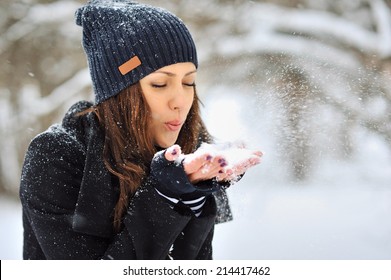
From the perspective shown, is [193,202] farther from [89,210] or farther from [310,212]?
[310,212]

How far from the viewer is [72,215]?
0.88m

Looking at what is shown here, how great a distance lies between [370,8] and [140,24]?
232 centimetres

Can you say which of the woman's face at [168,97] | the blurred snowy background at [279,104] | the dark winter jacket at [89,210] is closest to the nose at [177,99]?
the woman's face at [168,97]

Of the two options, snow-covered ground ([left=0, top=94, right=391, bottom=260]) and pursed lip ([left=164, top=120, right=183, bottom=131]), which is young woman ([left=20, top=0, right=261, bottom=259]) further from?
snow-covered ground ([left=0, top=94, right=391, bottom=260])

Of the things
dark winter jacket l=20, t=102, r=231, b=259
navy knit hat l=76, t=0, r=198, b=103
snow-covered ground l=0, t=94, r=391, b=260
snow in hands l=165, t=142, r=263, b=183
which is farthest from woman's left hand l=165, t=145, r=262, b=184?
snow-covered ground l=0, t=94, r=391, b=260

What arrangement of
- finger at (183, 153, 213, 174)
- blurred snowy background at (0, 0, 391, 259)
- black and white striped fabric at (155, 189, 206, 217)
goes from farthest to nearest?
1. blurred snowy background at (0, 0, 391, 259)
2. black and white striped fabric at (155, 189, 206, 217)
3. finger at (183, 153, 213, 174)

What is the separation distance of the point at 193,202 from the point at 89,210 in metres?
0.19

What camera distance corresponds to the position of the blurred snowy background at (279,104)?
5.47ft

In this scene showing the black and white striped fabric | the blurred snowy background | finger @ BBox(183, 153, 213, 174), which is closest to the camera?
finger @ BBox(183, 153, 213, 174)

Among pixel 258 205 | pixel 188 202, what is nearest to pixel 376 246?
pixel 258 205

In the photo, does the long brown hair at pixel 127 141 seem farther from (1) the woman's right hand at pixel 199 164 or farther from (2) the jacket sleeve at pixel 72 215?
(1) the woman's right hand at pixel 199 164

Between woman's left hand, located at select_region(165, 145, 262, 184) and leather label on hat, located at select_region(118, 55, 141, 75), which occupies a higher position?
leather label on hat, located at select_region(118, 55, 141, 75)

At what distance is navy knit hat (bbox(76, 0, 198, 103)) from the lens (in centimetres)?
92
